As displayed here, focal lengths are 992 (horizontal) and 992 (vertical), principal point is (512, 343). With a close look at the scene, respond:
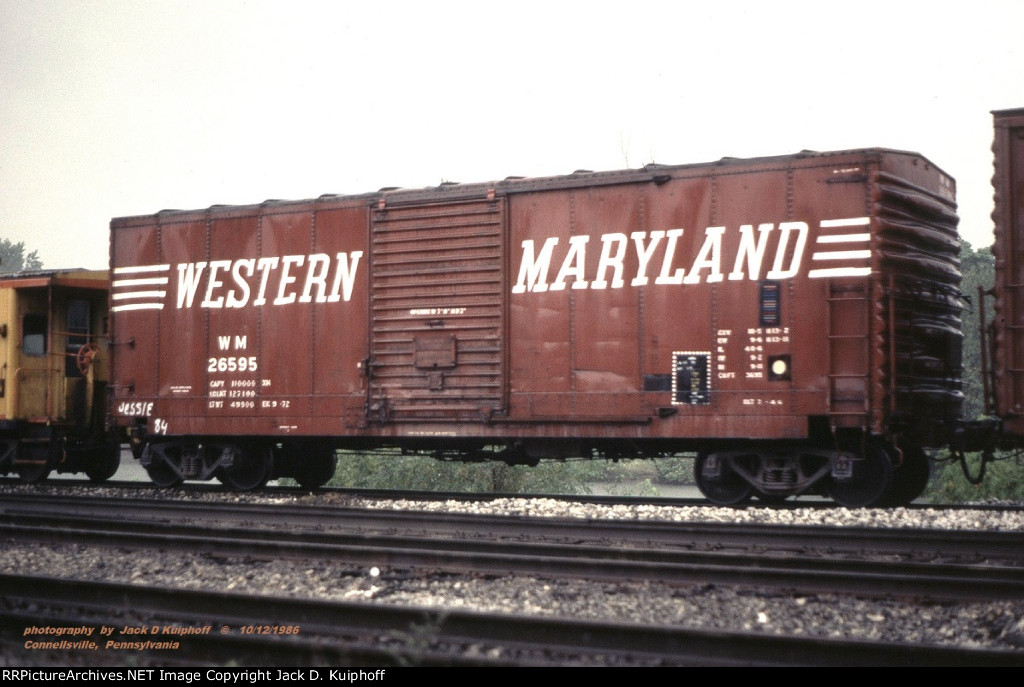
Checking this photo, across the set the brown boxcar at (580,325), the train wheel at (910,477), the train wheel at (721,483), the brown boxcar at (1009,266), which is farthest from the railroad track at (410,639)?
the train wheel at (910,477)

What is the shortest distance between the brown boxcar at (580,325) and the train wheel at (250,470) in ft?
0.13

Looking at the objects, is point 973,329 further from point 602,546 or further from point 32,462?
point 32,462

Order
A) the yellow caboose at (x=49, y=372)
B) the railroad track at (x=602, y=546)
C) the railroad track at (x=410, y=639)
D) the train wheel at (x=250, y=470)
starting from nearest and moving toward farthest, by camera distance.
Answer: the railroad track at (x=410, y=639) < the railroad track at (x=602, y=546) < the train wheel at (x=250, y=470) < the yellow caboose at (x=49, y=372)

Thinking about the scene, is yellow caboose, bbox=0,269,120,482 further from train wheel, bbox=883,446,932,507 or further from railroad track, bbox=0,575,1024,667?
train wheel, bbox=883,446,932,507

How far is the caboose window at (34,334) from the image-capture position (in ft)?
53.2

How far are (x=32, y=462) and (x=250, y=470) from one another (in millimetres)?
4175

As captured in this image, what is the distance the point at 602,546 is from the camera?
27.8ft

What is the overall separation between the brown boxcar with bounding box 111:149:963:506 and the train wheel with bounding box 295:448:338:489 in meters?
0.34

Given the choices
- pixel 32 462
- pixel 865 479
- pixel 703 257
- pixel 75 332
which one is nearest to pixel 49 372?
pixel 75 332

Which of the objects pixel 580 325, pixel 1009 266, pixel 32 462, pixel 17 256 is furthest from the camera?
pixel 17 256

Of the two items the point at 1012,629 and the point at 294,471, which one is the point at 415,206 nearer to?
the point at 294,471

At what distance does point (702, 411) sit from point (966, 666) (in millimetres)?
6806

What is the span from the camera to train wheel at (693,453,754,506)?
11.7 metres

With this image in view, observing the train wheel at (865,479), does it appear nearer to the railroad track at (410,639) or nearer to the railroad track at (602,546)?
the railroad track at (602,546)
